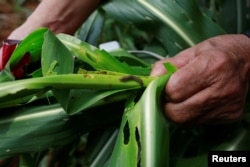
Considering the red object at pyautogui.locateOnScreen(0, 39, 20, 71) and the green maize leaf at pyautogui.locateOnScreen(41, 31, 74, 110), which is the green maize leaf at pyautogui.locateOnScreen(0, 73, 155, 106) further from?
the red object at pyautogui.locateOnScreen(0, 39, 20, 71)

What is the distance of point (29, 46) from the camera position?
1.98 feet

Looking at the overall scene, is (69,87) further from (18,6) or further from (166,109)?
(18,6)

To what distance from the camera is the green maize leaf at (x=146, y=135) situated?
48 cm

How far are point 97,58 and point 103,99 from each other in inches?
2.3

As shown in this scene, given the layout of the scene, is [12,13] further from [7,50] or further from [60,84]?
[60,84]

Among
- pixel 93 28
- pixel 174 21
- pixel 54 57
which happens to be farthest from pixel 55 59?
pixel 93 28

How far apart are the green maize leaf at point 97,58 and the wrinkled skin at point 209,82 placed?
0.05 meters

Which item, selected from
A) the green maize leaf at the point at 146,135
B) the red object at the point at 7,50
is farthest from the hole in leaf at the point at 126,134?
the red object at the point at 7,50

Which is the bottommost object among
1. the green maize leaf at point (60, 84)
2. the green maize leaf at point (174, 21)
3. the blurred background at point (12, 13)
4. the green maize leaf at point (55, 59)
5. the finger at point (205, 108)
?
the finger at point (205, 108)

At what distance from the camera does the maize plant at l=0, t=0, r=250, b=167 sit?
494 millimetres

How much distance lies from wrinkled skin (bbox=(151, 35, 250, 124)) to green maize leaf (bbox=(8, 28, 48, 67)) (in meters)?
0.17

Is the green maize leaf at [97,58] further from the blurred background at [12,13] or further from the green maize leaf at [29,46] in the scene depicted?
the blurred background at [12,13]

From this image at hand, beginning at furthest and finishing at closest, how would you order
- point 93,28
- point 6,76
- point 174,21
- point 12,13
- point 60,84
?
point 12,13
point 93,28
point 174,21
point 6,76
point 60,84
